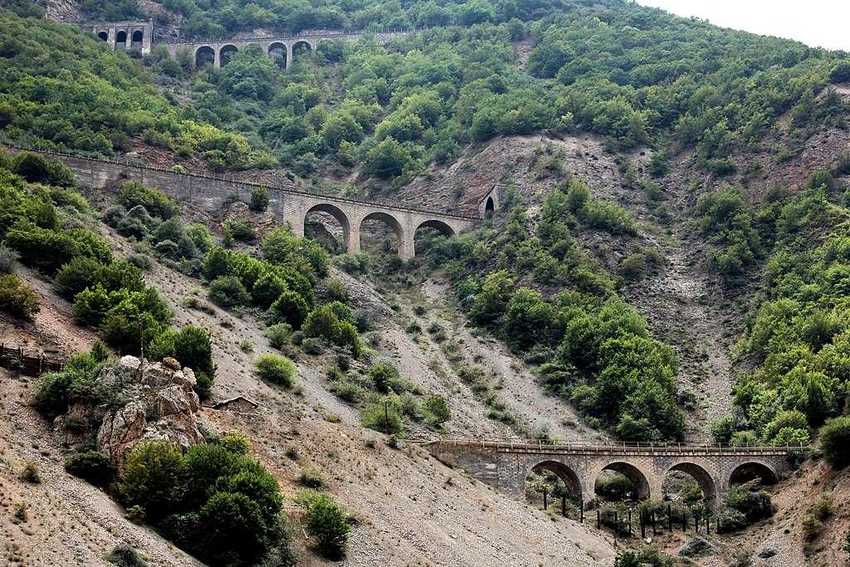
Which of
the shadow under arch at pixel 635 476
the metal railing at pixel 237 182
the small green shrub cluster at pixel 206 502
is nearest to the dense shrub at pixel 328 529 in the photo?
the small green shrub cluster at pixel 206 502

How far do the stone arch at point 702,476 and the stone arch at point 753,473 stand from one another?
2.89ft

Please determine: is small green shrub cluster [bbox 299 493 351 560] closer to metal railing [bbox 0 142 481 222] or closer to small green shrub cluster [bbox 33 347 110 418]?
small green shrub cluster [bbox 33 347 110 418]

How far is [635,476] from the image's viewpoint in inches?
2330

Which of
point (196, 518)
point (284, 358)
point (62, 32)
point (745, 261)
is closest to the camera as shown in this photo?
point (196, 518)

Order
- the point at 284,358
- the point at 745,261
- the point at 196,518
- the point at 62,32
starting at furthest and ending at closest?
the point at 62,32, the point at 745,261, the point at 284,358, the point at 196,518

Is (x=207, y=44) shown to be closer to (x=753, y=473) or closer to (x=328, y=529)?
(x=753, y=473)

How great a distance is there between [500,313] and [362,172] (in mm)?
35687

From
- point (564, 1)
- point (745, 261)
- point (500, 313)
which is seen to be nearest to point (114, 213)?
point (500, 313)

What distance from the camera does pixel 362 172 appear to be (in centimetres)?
11138

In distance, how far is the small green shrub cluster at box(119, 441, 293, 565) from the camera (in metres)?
35.8

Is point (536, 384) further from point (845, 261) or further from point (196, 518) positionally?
point (196, 518)

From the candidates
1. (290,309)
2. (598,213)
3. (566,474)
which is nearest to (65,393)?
(566,474)

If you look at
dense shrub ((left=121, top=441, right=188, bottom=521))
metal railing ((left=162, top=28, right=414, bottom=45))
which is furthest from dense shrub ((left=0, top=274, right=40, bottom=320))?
metal railing ((left=162, top=28, right=414, bottom=45))

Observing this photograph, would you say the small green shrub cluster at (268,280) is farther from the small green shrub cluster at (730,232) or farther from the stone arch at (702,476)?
the small green shrub cluster at (730,232)
